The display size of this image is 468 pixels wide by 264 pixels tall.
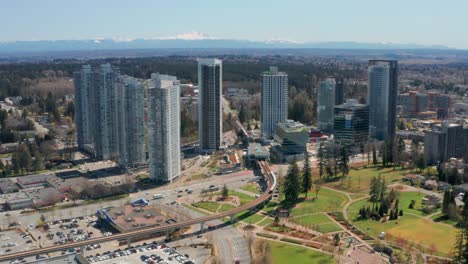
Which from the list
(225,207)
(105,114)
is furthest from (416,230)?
(105,114)

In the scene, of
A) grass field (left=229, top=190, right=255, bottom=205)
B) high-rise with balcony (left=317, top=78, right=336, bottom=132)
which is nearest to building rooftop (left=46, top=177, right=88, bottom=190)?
grass field (left=229, top=190, right=255, bottom=205)

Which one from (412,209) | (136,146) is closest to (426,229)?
(412,209)

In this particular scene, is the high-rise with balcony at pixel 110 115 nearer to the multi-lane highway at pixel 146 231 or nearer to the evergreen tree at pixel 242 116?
the multi-lane highway at pixel 146 231

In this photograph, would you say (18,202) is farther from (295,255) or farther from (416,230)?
(416,230)

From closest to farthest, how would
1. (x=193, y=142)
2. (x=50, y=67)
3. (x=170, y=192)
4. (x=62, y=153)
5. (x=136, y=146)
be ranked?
(x=170, y=192), (x=136, y=146), (x=62, y=153), (x=193, y=142), (x=50, y=67)

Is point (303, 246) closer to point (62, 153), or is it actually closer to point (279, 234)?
point (279, 234)
